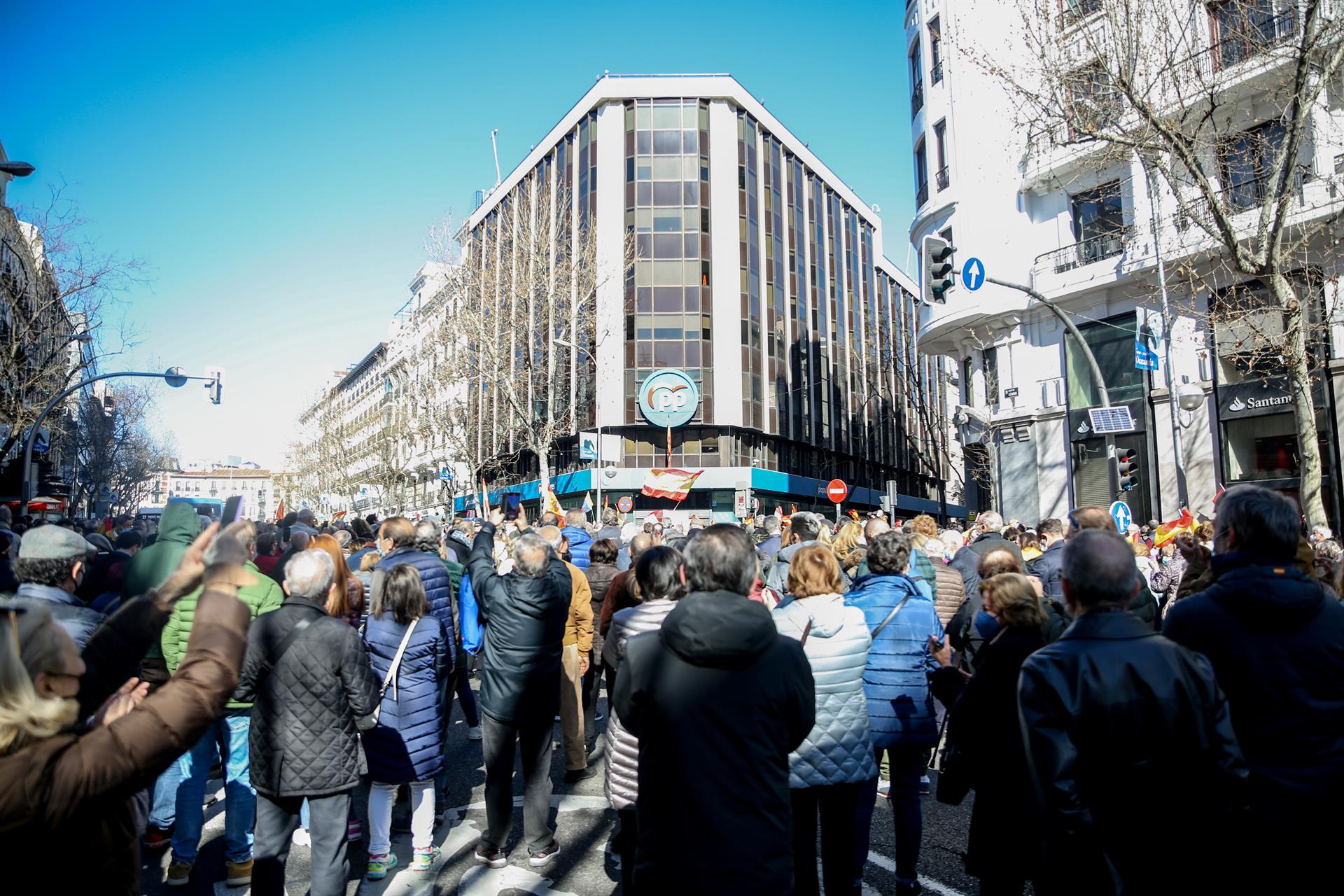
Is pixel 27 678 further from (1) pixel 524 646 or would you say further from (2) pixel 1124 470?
(2) pixel 1124 470

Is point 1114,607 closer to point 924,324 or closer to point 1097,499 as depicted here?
point 1097,499

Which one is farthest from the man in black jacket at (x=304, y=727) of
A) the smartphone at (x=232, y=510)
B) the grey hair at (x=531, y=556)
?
the smartphone at (x=232, y=510)

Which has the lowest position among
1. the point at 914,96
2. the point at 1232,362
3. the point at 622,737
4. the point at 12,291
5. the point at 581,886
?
the point at 581,886

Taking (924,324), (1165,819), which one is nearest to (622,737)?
(1165,819)

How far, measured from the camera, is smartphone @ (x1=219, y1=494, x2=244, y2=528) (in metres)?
2.57

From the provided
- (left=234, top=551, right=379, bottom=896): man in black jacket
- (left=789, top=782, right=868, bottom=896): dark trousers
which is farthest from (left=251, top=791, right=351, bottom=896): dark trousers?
(left=789, top=782, right=868, bottom=896): dark trousers

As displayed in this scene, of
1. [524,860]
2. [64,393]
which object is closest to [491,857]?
[524,860]

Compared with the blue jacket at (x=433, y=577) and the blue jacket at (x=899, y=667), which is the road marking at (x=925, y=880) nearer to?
the blue jacket at (x=899, y=667)

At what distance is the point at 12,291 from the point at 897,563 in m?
24.7

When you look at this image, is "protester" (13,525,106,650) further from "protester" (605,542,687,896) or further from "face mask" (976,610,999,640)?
"face mask" (976,610,999,640)

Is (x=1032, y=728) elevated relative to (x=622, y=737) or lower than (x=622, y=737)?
elevated

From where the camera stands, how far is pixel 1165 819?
2.71 meters

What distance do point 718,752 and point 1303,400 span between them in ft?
44.0

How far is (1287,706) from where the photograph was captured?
289 cm
